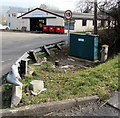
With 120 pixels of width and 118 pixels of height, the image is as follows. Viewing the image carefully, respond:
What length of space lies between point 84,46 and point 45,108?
624cm

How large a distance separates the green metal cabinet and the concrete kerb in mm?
5448

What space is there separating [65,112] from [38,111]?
51 cm

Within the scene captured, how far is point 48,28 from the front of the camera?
3069cm

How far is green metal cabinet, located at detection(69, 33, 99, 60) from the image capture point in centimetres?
882

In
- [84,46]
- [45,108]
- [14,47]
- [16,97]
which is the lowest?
[45,108]

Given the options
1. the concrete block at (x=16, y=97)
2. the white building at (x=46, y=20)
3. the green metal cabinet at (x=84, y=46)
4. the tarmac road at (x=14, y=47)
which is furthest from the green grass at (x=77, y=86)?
the white building at (x=46, y=20)

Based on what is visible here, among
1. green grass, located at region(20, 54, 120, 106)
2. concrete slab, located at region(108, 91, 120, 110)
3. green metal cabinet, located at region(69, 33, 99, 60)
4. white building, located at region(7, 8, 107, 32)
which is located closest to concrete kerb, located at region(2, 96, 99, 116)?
green grass, located at region(20, 54, 120, 106)

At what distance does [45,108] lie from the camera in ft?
10.9

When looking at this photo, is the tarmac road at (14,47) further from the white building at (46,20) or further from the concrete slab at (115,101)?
the white building at (46,20)

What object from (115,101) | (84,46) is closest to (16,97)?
(115,101)

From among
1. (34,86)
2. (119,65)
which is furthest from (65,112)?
(119,65)

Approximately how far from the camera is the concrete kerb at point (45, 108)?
10.4ft

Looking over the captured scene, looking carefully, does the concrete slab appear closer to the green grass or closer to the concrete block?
the green grass

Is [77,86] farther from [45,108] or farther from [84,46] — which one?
[84,46]
